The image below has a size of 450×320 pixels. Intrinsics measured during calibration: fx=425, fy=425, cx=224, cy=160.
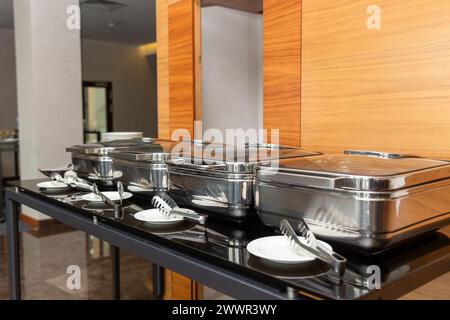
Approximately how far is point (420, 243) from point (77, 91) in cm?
324

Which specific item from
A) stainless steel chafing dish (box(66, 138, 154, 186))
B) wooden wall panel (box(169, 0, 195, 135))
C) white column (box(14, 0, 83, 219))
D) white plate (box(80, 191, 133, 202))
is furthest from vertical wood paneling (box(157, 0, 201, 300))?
white column (box(14, 0, 83, 219))

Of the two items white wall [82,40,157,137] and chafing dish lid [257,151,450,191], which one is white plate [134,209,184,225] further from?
white wall [82,40,157,137]

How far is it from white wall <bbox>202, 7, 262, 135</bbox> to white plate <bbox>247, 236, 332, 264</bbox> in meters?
1.05

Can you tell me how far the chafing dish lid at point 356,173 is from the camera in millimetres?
629

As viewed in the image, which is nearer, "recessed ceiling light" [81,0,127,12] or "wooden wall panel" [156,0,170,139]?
"wooden wall panel" [156,0,170,139]

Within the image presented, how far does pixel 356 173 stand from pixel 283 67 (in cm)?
68

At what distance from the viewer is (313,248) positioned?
2.02ft

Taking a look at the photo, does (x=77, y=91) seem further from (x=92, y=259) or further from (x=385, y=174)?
(x=385, y=174)

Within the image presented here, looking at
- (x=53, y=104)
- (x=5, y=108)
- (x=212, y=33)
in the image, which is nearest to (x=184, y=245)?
(x=212, y=33)

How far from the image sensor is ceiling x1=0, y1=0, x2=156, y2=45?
15.3 feet

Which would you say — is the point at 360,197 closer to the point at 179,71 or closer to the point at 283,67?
the point at 283,67

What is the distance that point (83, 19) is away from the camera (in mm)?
5262

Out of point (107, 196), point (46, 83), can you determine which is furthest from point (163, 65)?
point (46, 83)

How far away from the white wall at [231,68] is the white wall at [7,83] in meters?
5.05
